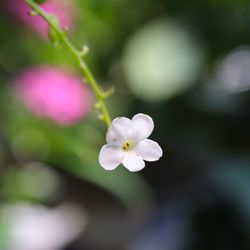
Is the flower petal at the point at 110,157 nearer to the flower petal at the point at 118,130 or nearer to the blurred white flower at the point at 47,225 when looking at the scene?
the flower petal at the point at 118,130

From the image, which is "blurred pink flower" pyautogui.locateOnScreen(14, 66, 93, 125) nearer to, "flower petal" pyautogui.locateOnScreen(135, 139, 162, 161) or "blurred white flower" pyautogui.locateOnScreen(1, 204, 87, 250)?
"blurred white flower" pyautogui.locateOnScreen(1, 204, 87, 250)

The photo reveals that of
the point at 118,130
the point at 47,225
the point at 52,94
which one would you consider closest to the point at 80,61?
the point at 118,130

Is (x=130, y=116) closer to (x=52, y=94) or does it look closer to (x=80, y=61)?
(x=52, y=94)

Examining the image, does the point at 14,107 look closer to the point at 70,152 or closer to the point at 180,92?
the point at 70,152

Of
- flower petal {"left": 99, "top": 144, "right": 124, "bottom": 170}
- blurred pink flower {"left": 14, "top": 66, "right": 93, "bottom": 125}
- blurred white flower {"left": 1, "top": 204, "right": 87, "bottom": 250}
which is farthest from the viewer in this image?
blurred white flower {"left": 1, "top": 204, "right": 87, "bottom": 250}

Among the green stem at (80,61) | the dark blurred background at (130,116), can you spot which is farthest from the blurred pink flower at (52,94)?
the green stem at (80,61)

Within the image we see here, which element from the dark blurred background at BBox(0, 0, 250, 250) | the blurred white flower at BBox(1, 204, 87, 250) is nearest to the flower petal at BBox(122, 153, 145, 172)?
the dark blurred background at BBox(0, 0, 250, 250)

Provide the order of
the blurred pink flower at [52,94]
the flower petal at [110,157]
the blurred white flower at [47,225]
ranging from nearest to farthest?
the flower petal at [110,157], the blurred pink flower at [52,94], the blurred white flower at [47,225]
